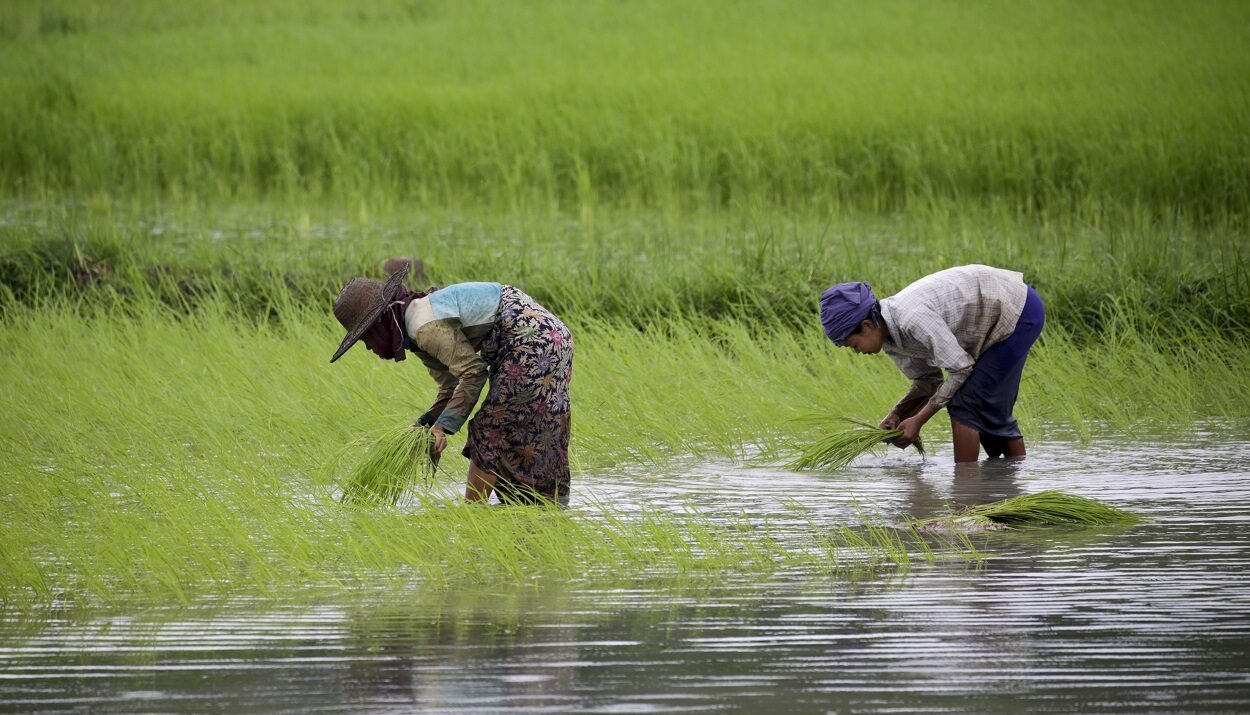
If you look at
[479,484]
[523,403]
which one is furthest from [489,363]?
[479,484]

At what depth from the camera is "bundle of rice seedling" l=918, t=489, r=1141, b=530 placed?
197 inches

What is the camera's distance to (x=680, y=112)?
592 inches

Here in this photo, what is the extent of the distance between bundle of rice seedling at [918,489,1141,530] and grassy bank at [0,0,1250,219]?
684 centimetres

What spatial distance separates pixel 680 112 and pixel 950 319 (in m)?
9.72

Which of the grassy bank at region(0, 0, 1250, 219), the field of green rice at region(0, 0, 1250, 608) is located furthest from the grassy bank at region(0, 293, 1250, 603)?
the grassy bank at region(0, 0, 1250, 219)

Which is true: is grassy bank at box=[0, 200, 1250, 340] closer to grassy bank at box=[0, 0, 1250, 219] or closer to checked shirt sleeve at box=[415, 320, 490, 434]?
grassy bank at box=[0, 0, 1250, 219]

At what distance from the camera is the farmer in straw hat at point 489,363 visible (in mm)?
4797

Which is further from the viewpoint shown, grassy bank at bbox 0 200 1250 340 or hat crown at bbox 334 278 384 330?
grassy bank at bbox 0 200 1250 340

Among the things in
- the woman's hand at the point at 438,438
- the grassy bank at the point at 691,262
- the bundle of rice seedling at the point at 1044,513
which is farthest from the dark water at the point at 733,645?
the grassy bank at the point at 691,262

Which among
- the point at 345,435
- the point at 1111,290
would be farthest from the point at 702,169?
the point at 345,435

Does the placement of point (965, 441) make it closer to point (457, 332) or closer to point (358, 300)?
point (457, 332)

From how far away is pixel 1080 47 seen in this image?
58.3 feet

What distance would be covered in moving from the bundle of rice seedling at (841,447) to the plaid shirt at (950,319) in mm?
357

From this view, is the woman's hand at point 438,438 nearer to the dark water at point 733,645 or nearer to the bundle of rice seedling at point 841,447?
the dark water at point 733,645
